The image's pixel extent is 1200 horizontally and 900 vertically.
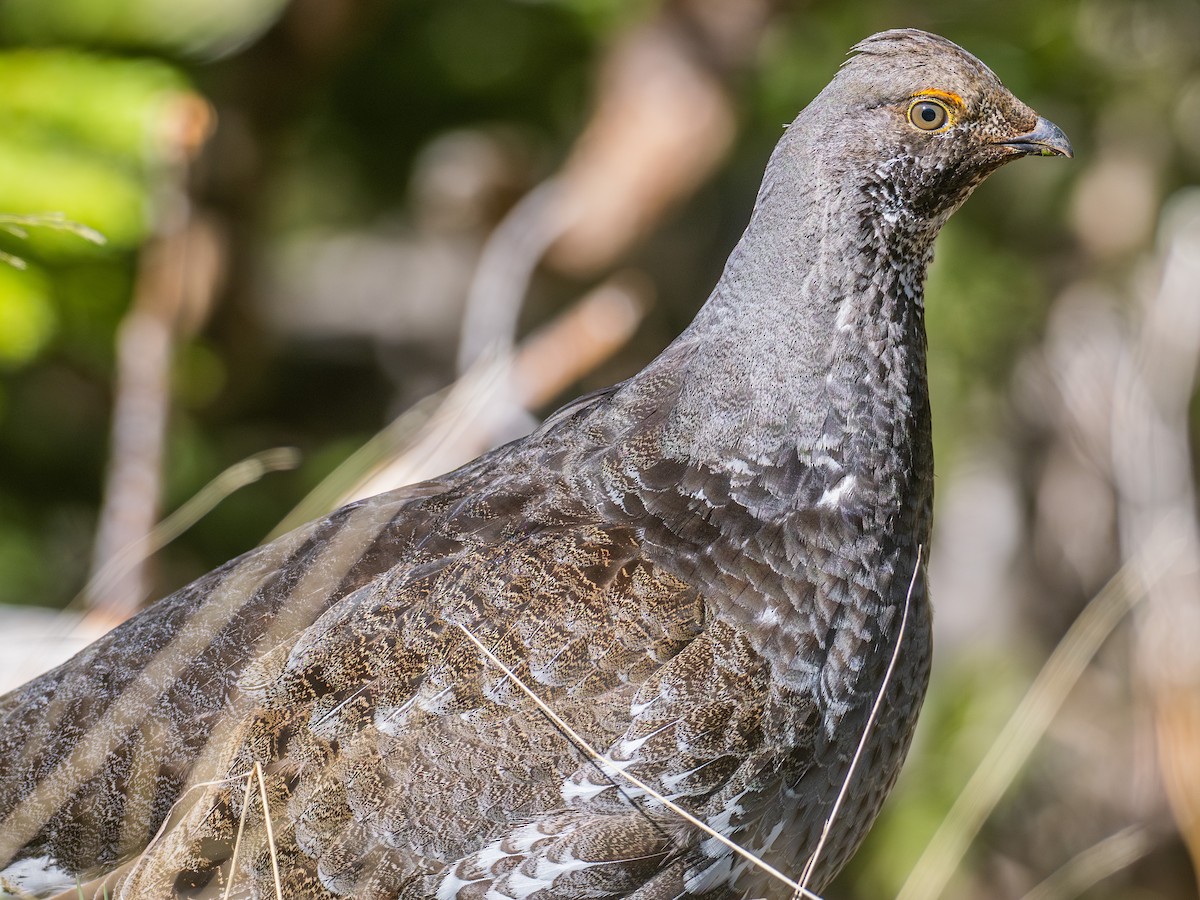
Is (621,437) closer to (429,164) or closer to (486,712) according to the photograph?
(486,712)

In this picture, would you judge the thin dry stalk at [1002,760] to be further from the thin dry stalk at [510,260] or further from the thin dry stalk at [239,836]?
the thin dry stalk at [510,260]

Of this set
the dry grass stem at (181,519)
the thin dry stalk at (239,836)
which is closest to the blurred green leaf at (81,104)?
the dry grass stem at (181,519)

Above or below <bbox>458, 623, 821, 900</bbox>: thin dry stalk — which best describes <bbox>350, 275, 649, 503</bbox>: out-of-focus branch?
above

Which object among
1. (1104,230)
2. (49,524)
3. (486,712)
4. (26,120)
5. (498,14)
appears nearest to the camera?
(486,712)

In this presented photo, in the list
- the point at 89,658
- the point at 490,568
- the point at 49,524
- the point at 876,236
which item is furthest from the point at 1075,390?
the point at 49,524

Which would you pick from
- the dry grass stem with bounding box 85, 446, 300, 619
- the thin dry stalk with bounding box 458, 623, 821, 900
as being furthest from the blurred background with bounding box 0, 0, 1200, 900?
the thin dry stalk with bounding box 458, 623, 821, 900

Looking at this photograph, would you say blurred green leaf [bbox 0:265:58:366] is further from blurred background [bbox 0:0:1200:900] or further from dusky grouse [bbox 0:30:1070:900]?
dusky grouse [bbox 0:30:1070:900]

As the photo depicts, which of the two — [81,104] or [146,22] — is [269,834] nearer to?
[81,104]
